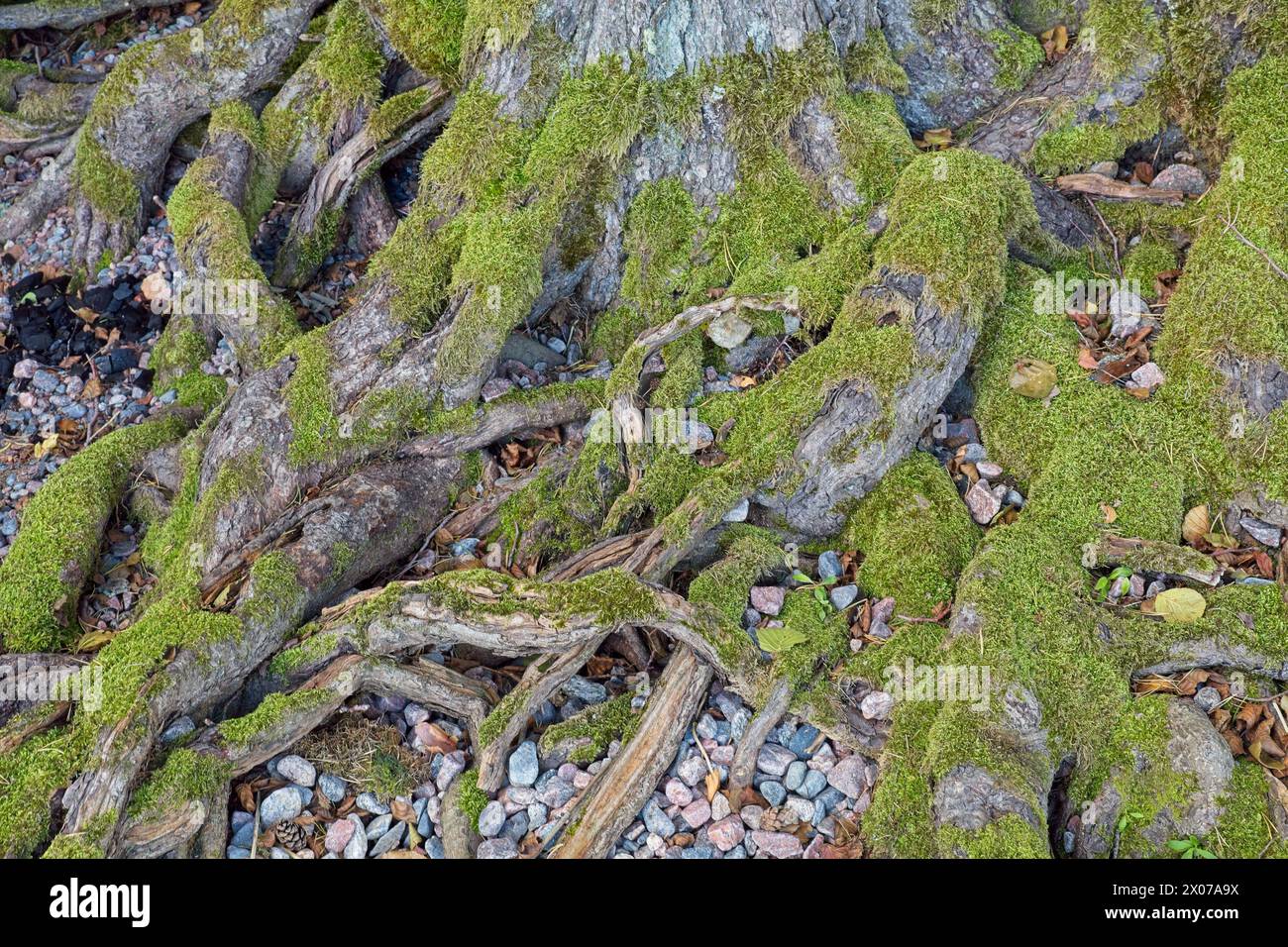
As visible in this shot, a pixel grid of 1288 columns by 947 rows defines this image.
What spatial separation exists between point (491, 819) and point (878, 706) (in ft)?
6.55

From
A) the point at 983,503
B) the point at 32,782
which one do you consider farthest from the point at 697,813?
the point at 32,782

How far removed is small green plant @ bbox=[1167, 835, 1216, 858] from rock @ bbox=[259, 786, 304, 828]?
13.6ft

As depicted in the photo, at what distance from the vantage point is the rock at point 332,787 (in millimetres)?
5039

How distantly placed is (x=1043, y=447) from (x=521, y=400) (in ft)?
10.4

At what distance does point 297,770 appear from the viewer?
5117 mm

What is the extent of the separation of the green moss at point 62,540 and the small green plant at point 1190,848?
611cm

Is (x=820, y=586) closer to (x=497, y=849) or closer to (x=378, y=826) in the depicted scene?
(x=497, y=849)

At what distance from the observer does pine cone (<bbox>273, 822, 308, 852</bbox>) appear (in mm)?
4875

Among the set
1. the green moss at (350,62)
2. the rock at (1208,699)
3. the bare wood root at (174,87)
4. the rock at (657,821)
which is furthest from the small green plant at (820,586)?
the bare wood root at (174,87)

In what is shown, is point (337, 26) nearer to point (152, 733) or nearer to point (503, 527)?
point (503, 527)

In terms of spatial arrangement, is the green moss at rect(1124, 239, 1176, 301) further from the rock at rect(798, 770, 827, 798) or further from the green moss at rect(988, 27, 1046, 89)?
the rock at rect(798, 770, 827, 798)

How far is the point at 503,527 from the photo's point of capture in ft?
19.9

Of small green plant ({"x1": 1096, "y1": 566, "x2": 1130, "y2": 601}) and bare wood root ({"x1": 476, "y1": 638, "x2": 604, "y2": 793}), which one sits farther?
small green plant ({"x1": 1096, "y1": 566, "x2": 1130, "y2": 601})

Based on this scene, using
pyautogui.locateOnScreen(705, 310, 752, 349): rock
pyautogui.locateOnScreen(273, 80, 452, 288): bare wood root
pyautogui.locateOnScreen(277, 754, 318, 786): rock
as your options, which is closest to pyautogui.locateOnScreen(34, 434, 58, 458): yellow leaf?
pyautogui.locateOnScreen(273, 80, 452, 288): bare wood root
